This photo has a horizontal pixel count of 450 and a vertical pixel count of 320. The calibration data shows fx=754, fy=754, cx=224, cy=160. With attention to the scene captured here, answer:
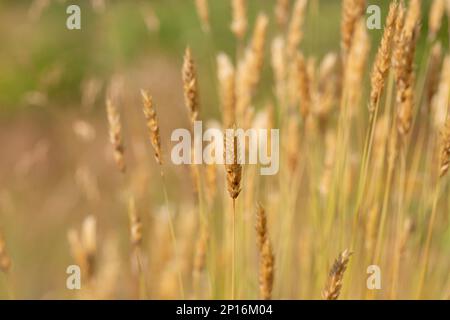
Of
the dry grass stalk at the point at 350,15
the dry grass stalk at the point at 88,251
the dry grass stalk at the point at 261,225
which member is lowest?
the dry grass stalk at the point at 88,251

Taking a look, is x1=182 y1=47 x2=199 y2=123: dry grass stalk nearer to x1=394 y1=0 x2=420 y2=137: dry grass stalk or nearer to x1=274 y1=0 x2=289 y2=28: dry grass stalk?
x1=394 y1=0 x2=420 y2=137: dry grass stalk

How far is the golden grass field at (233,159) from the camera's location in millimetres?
1206


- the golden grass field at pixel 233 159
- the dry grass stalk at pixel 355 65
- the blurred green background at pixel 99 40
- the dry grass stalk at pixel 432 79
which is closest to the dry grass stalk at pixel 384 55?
the golden grass field at pixel 233 159

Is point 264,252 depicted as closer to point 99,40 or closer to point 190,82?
point 190,82

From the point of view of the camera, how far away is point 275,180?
177 cm

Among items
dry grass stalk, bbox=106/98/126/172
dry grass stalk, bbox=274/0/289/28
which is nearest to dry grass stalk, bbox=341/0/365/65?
dry grass stalk, bbox=274/0/289/28

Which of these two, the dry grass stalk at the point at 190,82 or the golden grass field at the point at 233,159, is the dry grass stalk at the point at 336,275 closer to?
the golden grass field at the point at 233,159

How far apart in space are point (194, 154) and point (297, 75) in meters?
0.28

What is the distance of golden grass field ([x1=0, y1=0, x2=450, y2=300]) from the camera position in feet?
Result: 3.96

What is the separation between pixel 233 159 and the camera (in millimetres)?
928

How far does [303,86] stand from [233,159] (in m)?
0.46

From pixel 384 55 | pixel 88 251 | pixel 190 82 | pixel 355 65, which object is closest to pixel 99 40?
pixel 88 251
